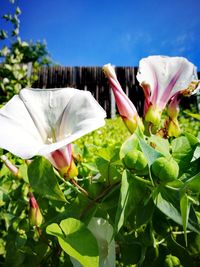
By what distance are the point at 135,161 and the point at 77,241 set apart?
157 millimetres

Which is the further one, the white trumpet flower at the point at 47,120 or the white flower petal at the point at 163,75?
the white flower petal at the point at 163,75

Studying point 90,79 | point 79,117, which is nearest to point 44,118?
point 79,117

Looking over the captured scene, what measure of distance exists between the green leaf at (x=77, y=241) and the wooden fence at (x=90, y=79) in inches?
449

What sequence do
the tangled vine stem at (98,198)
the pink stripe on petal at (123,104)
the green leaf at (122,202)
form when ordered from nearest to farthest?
the green leaf at (122,202) → the tangled vine stem at (98,198) → the pink stripe on petal at (123,104)

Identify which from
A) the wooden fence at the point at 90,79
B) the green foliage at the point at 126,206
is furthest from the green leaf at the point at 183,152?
the wooden fence at the point at 90,79

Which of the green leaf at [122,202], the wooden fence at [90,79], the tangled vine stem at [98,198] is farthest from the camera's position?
the wooden fence at [90,79]

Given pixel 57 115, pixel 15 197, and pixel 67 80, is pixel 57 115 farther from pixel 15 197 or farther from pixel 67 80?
pixel 67 80

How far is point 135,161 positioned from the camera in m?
0.50

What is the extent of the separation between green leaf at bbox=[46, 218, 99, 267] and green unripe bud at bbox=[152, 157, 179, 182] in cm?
15

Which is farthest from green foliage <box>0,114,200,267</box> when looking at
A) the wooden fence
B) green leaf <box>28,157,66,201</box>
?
the wooden fence

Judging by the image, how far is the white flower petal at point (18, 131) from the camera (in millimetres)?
519

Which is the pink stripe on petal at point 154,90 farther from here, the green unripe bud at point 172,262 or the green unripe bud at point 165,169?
the green unripe bud at point 172,262

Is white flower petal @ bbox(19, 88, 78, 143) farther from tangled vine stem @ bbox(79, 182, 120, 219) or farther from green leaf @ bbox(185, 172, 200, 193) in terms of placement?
green leaf @ bbox(185, 172, 200, 193)

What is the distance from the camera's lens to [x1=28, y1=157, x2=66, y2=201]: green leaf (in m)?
0.54
